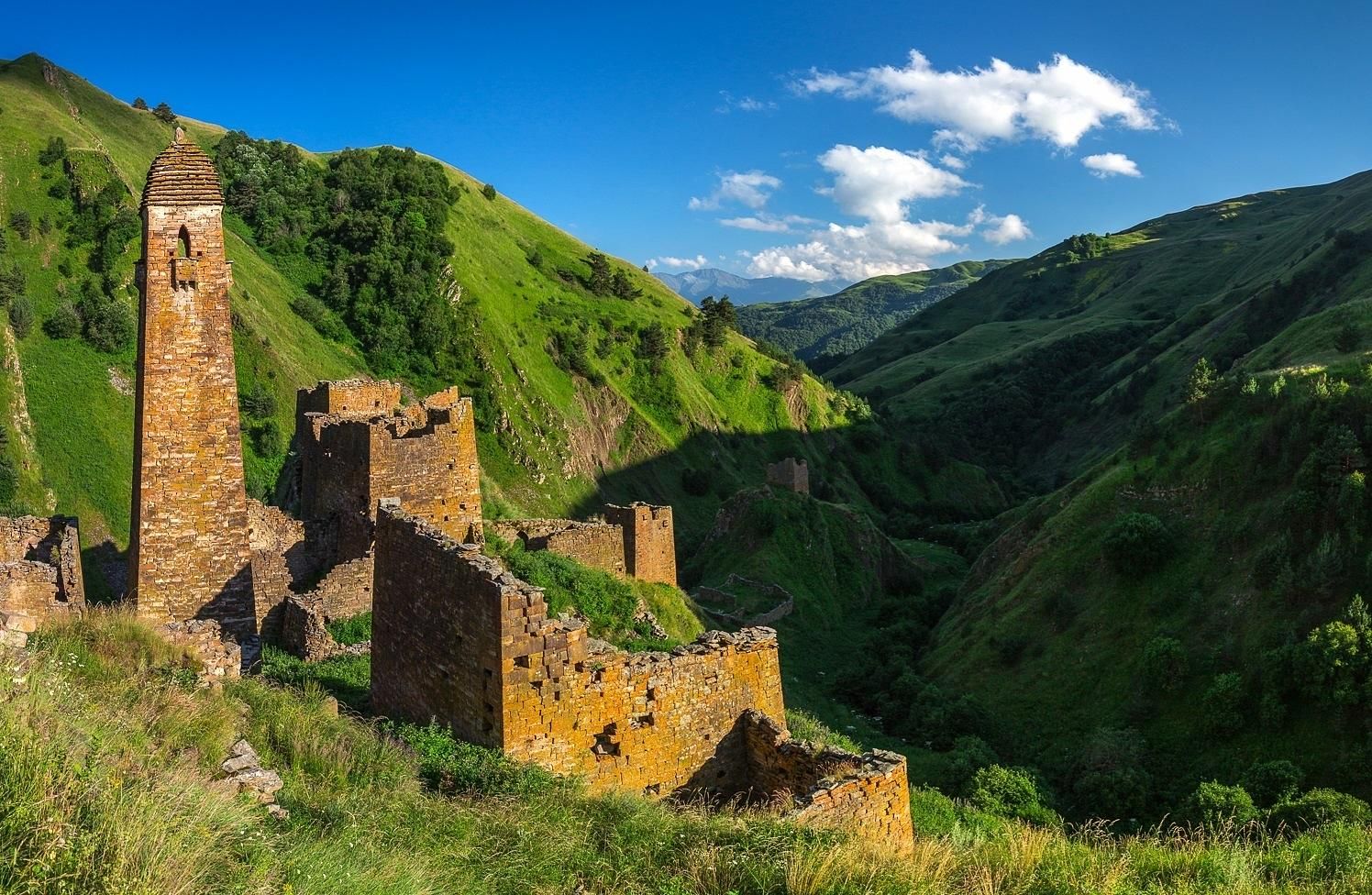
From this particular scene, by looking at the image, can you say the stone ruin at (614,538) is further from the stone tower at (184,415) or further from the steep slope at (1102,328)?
the steep slope at (1102,328)

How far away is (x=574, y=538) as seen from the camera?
22.6m

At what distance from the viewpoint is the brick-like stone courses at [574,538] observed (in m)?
21.6

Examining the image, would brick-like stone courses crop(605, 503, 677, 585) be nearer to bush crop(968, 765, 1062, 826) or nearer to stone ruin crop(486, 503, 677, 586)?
stone ruin crop(486, 503, 677, 586)

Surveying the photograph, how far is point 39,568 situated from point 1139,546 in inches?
1120

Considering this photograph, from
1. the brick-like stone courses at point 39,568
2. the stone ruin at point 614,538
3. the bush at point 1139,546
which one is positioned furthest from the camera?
the bush at point 1139,546

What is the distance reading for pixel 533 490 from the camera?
180 ft

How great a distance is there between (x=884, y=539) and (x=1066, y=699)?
23446 mm

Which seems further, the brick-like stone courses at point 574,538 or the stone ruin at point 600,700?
the brick-like stone courses at point 574,538

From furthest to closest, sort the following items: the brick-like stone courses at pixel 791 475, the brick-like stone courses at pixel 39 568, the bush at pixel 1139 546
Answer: the brick-like stone courses at pixel 791 475 < the bush at pixel 1139 546 < the brick-like stone courses at pixel 39 568

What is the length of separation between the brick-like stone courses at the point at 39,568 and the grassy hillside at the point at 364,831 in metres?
7.06

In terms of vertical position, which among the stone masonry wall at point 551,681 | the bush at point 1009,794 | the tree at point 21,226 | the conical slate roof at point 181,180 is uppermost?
the tree at point 21,226

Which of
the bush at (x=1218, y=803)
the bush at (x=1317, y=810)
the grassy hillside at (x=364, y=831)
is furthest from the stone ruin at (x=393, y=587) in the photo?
the bush at (x=1218, y=803)

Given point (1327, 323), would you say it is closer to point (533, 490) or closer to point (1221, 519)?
point (1221, 519)

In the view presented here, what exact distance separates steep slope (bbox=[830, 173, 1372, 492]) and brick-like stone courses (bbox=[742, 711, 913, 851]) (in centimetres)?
3590
